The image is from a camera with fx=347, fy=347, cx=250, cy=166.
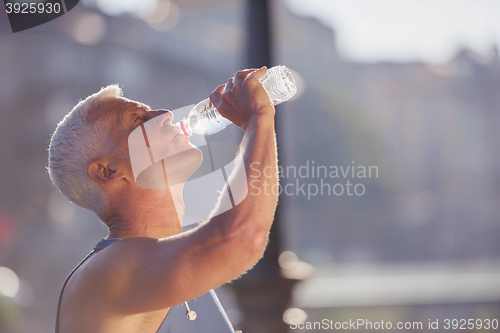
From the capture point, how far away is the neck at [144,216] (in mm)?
760

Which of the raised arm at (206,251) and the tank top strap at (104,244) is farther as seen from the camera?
the tank top strap at (104,244)

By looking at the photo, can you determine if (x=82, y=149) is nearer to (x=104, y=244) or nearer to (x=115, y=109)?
(x=115, y=109)

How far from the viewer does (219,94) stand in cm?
70

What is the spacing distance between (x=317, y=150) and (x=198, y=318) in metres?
3.27

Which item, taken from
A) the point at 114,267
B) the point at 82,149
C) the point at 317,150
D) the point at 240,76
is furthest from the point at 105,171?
the point at 317,150

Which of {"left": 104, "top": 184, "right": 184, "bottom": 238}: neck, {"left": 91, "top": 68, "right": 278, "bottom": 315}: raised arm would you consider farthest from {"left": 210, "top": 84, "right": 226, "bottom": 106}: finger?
{"left": 104, "top": 184, "right": 184, "bottom": 238}: neck

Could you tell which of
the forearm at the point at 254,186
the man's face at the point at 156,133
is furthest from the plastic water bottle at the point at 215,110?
the forearm at the point at 254,186

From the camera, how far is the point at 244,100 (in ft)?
2.12

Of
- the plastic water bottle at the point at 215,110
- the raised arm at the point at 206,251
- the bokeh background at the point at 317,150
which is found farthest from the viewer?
the bokeh background at the point at 317,150

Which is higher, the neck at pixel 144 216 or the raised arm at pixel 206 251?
the neck at pixel 144 216

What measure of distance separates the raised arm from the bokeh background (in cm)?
116

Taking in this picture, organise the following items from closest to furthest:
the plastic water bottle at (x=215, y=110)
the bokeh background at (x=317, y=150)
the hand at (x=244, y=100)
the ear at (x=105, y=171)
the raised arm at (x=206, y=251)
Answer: the raised arm at (x=206, y=251) → the hand at (x=244, y=100) → the ear at (x=105, y=171) → the plastic water bottle at (x=215, y=110) → the bokeh background at (x=317, y=150)

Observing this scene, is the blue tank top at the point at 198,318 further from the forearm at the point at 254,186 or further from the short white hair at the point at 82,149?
the forearm at the point at 254,186

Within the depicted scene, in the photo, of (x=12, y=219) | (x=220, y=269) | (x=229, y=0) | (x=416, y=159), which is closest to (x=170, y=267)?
(x=220, y=269)
